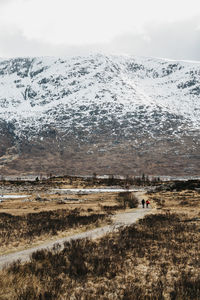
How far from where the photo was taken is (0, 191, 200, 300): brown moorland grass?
8492 mm

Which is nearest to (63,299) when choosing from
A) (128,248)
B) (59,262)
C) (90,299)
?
(90,299)

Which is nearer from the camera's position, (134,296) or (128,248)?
(134,296)

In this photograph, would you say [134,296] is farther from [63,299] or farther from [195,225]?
[195,225]

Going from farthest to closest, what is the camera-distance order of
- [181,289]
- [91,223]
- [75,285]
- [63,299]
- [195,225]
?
[91,223], [195,225], [75,285], [181,289], [63,299]

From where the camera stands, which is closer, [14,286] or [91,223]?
[14,286]

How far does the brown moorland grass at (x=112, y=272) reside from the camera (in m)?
8.49

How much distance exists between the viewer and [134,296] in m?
8.12

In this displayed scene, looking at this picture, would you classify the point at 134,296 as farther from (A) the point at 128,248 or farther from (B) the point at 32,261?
(A) the point at 128,248

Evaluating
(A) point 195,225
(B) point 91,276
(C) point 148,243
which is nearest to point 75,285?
(B) point 91,276

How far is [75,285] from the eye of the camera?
9523mm

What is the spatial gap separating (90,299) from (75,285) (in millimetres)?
1409

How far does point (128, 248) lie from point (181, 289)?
5.70 meters

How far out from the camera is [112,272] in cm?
1062

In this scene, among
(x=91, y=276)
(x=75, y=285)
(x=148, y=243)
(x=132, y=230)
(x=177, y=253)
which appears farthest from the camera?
(x=132, y=230)
